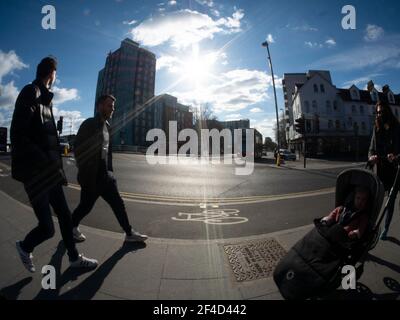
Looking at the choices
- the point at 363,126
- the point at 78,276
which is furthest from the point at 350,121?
the point at 78,276

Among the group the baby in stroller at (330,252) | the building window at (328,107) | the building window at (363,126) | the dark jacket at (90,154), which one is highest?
the building window at (328,107)

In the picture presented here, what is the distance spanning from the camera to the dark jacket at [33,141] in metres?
2.24

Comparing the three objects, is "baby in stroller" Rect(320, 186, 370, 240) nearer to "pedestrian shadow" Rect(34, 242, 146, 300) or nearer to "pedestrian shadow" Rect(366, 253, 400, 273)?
"pedestrian shadow" Rect(366, 253, 400, 273)

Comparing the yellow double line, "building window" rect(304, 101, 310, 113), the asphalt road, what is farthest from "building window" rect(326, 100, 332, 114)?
the yellow double line

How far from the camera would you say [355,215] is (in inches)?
91.7

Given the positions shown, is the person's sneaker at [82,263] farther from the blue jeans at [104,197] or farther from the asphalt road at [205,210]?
the asphalt road at [205,210]

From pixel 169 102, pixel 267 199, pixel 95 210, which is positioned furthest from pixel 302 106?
pixel 169 102

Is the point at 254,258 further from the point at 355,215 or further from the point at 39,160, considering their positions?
the point at 39,160

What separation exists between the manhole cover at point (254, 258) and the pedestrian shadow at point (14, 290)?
2189 mm

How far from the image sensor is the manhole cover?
8.29 feet

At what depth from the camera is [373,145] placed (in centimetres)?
364

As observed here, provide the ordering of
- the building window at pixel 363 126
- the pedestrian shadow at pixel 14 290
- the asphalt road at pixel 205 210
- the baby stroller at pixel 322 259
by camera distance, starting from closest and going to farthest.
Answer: the baby stroller at pixel 322 259, the pedestrian shadow at pixel 14 290, the asphalt road at pixel 205 210, the building window at pixel 363 126

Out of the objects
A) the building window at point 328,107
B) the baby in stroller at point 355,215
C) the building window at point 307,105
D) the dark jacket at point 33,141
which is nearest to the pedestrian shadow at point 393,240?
the baby in stroller at point 355,215

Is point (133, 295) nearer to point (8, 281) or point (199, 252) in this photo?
point (199, 252)
